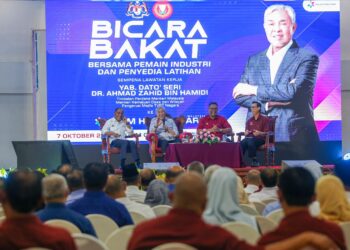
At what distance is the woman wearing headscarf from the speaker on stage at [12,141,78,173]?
6492mm

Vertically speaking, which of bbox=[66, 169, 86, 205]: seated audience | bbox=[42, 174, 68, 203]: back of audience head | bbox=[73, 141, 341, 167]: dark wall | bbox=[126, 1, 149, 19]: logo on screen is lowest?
bbox=[73, 141, 341, 167]: dark wall

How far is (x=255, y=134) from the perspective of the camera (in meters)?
9.81

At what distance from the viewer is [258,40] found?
35.1 feet

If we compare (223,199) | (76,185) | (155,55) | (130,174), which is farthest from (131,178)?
(155,55)

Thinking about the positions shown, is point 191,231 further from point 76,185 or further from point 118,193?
point 76,185

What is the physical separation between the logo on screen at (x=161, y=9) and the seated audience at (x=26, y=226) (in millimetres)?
8394

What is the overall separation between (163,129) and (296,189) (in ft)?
25.1

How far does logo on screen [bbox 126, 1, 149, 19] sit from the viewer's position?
10586 millimetres

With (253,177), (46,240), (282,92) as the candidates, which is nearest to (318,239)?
(46,240)

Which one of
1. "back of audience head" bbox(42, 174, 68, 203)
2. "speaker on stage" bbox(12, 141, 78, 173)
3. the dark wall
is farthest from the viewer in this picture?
the dark wall

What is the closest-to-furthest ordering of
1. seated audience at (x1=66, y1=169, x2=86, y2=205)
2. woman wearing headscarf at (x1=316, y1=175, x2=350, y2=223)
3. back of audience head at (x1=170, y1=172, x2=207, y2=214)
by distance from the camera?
1. back of audience head at (x1=170, y1=172, x2=207, y2=214)
2. woman wearing headscarf at (x1=316, y1=175, x2=350, y2=223)
3. seated audience at (x1=66, y1=169, x2=86, y2=205)

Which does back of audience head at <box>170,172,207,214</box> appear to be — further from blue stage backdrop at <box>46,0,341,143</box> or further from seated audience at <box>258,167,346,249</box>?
blue stage backdrop at <box>46,0,341,143</box>

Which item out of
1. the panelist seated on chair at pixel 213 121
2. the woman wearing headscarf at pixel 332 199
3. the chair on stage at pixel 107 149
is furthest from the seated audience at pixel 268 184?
the chair on stage at pixel 107 149

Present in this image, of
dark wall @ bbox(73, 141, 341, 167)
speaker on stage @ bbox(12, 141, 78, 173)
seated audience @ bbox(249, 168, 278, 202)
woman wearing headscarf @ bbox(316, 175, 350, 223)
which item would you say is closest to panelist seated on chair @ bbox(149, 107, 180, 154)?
dark wall @ bbox(73, 141, 341, 167)
